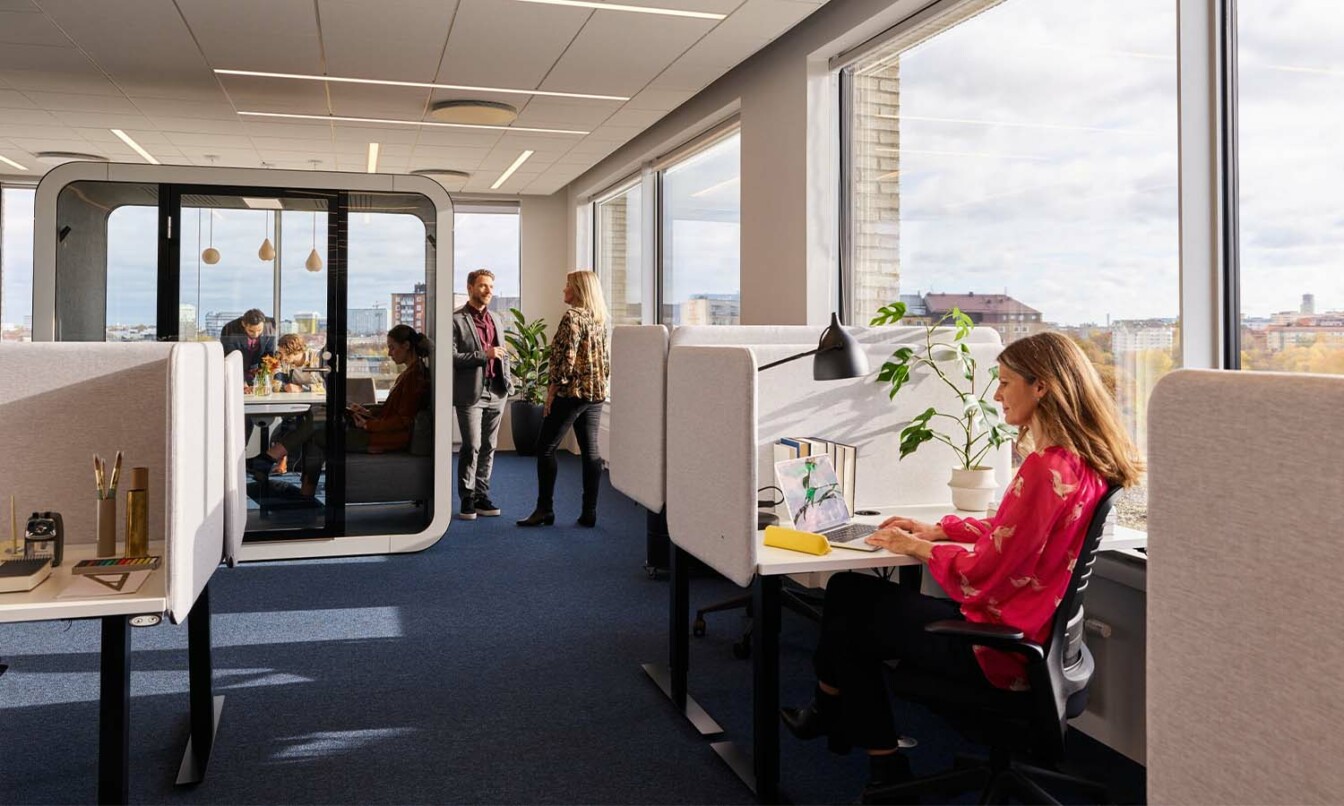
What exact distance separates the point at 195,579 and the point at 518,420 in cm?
629

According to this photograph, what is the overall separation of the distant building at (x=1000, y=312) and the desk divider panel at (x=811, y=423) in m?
0.30

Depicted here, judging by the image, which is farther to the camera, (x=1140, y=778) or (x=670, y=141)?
(x=670, y=141)

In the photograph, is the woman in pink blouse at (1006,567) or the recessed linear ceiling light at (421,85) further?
the recessed linear ceiling light at (421,85)

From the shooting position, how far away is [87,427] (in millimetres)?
1992

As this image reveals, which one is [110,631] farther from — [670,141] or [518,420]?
[518,420]

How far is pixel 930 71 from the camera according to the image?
3604mm

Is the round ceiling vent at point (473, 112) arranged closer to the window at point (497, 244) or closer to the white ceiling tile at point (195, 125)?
the white ceiling tile at point (195, 125)

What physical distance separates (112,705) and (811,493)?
57.9 inches

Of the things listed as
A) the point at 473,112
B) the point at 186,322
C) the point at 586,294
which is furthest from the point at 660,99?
the point at 186,322

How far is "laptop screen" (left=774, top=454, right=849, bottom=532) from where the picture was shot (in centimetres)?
231

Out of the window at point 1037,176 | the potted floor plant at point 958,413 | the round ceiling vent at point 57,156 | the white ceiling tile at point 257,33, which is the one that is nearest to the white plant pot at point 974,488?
the potted floor plant at point 958,413

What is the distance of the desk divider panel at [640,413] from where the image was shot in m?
2.80

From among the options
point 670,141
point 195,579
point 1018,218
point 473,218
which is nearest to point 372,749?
point 195,579

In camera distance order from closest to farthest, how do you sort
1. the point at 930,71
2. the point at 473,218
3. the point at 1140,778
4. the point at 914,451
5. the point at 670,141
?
the point at 1140,778 → the point at 914,451 → the point at 930,71 → the point at 670,141 → the point at 473,218
